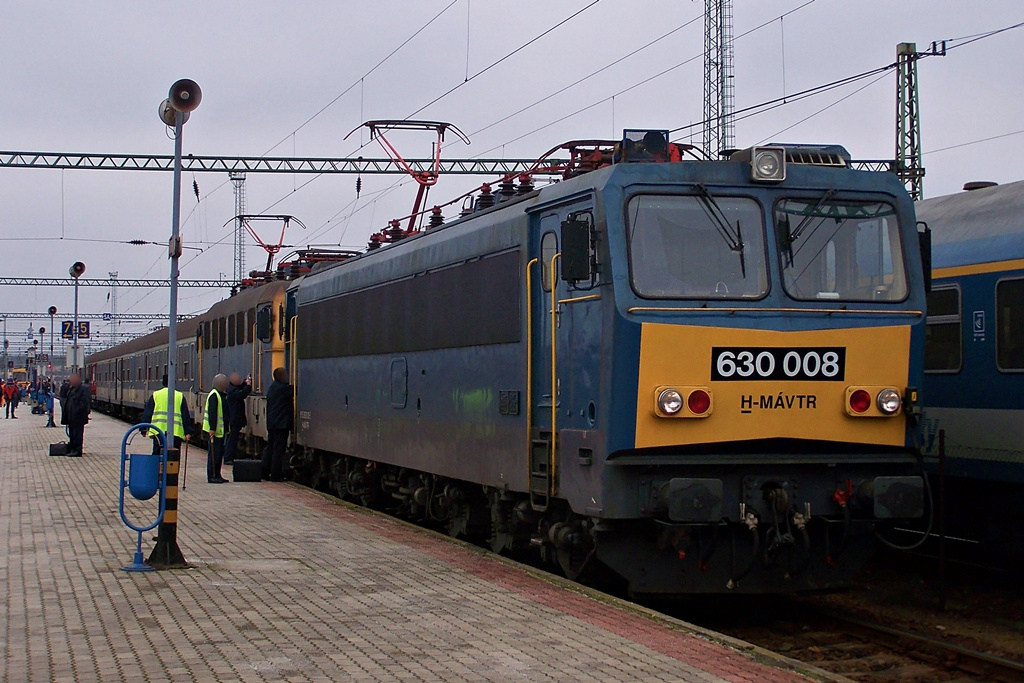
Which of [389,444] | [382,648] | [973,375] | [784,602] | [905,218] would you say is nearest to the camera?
[382,648]

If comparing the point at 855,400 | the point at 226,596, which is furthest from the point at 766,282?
the point at 226,596

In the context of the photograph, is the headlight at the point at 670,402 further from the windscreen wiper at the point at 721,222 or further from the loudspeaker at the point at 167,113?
the loudspeaker at the point at 167,113

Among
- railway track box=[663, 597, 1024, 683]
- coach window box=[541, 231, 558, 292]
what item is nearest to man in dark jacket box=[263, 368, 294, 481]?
coach window box=[541, 231, 558, 292]

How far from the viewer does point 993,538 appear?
40.0 feet

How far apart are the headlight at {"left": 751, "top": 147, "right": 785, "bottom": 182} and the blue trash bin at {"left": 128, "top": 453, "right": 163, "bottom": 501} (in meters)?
5.77

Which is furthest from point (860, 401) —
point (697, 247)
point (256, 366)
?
point (256, 366)

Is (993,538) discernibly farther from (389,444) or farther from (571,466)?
(389,444)

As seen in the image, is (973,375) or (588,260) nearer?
(588,260)

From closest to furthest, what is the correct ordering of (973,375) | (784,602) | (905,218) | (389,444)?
(905,218) < (784,602) < (973,375) < (389,444)

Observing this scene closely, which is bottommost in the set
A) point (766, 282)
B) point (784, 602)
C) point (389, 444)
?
point (784, 602)

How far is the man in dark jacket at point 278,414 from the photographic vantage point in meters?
20.4

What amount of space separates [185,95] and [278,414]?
910 centimetres

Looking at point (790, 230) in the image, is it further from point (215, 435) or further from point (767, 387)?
point (215, 435)

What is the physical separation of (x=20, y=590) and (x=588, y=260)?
5007 millimetres
